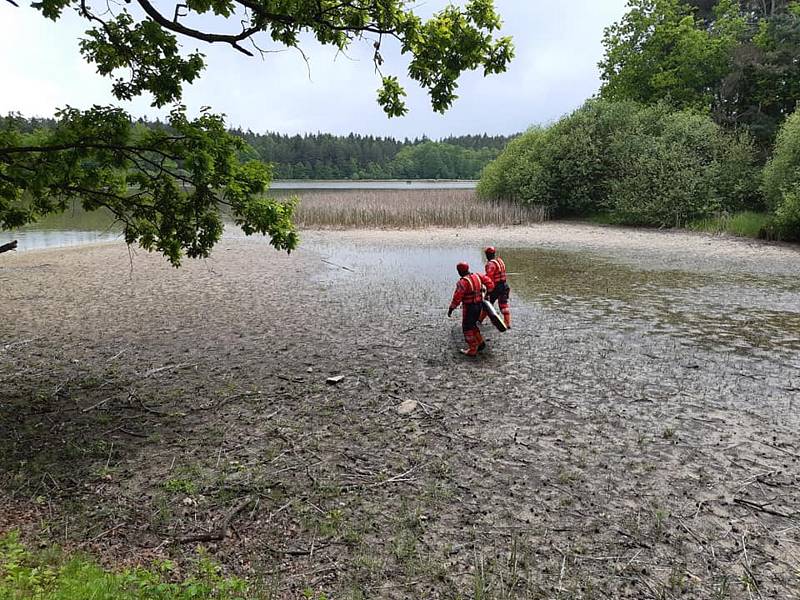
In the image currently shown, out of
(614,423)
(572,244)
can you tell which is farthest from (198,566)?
(572,244)

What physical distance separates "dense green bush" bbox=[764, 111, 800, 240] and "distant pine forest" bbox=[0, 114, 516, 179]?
75.9 m

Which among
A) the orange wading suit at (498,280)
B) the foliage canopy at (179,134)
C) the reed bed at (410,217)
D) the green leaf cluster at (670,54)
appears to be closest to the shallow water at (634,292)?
the orange wading suit at (498,280)

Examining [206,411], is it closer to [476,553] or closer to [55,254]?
[476,553]

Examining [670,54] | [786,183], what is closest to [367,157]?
[670,54]

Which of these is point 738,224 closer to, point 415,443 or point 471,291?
point 471,291

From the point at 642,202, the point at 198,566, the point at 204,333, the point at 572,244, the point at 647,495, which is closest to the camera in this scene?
the point at 198,566

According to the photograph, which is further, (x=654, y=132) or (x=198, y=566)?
(x=654, y=132)

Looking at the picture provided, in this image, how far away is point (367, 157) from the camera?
4385 inches

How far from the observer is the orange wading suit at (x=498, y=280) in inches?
326

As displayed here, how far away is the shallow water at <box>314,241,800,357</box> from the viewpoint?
8.37 meters

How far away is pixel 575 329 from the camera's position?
8.52 meters

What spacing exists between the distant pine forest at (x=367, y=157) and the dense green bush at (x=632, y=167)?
65.8 metres

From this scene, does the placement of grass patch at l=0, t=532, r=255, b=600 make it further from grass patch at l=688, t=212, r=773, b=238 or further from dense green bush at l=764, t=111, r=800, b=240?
grass patch at l=688, t=212, r=773, b=238

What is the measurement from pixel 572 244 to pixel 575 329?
41.1ft
